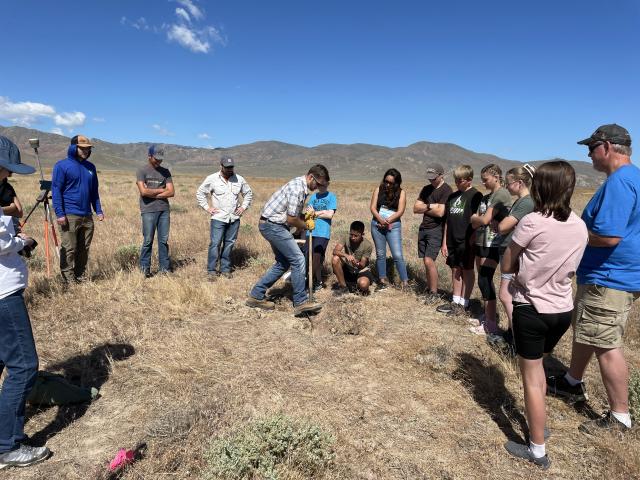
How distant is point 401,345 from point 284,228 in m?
2.15

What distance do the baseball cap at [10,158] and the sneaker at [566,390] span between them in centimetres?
471

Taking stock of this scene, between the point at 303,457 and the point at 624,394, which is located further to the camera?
the point at 624,394

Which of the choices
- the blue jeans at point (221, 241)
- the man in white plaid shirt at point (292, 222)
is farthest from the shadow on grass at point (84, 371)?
the blue jeans at point (221, 241)

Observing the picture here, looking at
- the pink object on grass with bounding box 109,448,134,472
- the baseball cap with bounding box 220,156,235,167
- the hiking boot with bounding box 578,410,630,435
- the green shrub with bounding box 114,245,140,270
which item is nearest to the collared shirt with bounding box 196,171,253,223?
the baseball cap with bounding box 220,156,235,167

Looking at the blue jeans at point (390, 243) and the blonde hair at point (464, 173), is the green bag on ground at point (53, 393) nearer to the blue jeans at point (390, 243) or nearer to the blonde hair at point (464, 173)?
the blue jeans at point (390, 243)

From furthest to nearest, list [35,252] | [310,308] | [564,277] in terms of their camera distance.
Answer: [35,252], [310,308], [564,277]

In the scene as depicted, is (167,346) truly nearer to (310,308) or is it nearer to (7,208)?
(310,308)

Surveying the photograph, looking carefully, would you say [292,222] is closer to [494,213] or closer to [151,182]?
[494,213]

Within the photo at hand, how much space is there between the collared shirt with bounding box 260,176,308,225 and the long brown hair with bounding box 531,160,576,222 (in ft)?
10.3

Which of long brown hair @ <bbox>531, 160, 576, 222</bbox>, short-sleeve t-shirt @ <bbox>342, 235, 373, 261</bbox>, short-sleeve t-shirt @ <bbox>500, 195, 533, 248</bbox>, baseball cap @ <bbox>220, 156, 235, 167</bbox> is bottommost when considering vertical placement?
short-sleeve t-shirt @ <bbox>342, 235, 373, 261</bbox>

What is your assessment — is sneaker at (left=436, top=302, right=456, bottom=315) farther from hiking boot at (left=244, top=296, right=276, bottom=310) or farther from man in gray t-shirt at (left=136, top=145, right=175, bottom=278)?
man in gray t-shirt at (left=136, top=145, right=175, bottom=278)

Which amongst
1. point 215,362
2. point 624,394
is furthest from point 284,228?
point 624,394

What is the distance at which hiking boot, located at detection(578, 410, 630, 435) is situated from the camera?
302cm

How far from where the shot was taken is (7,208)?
13.3 feet
